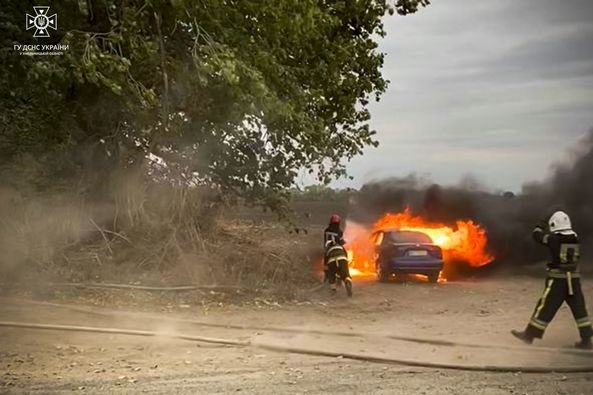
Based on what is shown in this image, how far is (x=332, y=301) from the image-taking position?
14.3 meters

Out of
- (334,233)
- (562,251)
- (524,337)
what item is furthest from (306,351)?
(334,233)

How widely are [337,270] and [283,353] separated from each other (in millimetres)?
6451

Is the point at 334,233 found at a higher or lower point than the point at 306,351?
higher

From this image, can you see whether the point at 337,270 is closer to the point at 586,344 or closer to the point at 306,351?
the point at 306,351

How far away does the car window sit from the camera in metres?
17.5

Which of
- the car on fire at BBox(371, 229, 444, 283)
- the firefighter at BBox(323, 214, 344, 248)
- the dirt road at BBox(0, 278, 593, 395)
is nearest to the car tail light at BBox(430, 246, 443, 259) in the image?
the car on fire at BBox(371, 229, 444, 283)

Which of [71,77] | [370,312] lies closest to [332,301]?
[370,312]

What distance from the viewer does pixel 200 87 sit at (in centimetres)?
1348

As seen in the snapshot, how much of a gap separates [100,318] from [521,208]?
46.9 ft

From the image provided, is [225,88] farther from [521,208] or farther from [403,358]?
[521,208]

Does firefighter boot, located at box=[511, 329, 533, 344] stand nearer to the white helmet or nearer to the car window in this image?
the white helmet

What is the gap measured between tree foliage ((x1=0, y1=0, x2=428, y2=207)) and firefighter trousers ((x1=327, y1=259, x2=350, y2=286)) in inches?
101

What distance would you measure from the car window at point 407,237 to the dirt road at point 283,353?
13.2 feet

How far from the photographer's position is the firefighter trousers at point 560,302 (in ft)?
29.2
